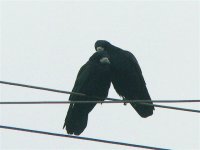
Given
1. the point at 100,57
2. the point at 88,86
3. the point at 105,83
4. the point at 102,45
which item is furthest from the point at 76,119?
the point at 102,45

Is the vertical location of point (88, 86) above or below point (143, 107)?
above

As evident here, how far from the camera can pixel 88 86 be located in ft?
26.9

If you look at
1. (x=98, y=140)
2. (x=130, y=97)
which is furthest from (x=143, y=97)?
(x=98, y=140)

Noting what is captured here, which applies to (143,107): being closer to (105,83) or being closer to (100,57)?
(105,83)

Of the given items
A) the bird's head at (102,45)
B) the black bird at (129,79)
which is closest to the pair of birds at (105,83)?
the black bird at (129,79)

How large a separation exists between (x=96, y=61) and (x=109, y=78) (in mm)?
263

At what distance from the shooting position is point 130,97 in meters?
8.48

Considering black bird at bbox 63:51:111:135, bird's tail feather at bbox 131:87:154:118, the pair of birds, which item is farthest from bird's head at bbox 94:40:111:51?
bird's tail feather at bbox 131:87:154:118

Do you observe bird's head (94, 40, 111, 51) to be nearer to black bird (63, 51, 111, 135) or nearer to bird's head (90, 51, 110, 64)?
bird's head (90, 51, 110, 64)

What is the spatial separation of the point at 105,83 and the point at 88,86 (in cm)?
22

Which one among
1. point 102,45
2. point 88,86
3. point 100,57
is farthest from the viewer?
point 102,45

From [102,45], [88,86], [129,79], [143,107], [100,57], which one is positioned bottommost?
[143,107]

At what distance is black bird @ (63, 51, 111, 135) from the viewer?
814 centimetres

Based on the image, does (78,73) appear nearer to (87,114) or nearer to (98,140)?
(87,114)
